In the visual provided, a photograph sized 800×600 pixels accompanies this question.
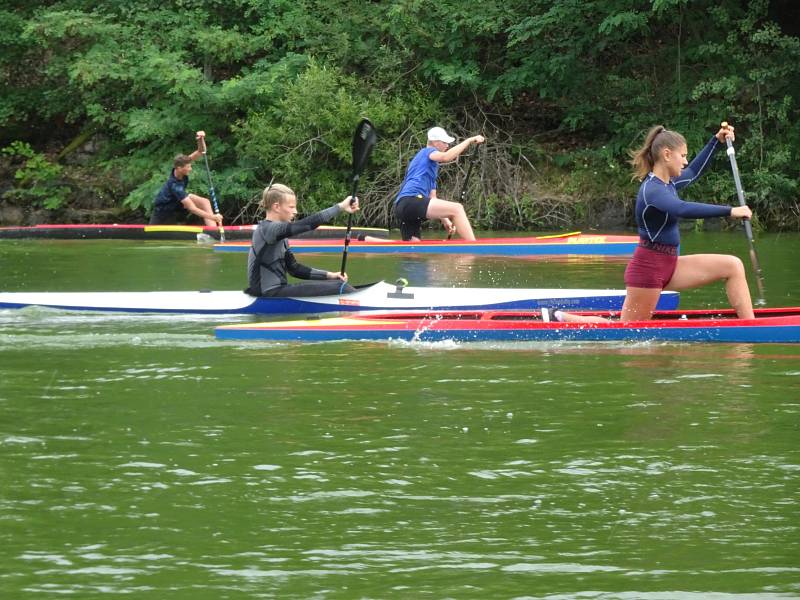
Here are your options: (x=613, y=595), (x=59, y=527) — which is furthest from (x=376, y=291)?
(x=613, y=595)

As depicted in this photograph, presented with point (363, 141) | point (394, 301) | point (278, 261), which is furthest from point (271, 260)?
point (363, 141)

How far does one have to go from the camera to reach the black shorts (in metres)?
16.4

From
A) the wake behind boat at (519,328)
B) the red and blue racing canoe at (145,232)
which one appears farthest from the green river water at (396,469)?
the red and blue racing canoe at (145,232)

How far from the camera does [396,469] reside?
6.11 metres

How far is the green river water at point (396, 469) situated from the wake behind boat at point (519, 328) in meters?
0.11

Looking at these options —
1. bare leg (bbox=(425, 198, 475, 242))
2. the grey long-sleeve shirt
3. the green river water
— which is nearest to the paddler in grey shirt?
the grey long-sleeve shirt

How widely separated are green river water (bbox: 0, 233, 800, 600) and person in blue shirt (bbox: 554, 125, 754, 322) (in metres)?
0.33

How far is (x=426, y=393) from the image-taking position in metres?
7.88

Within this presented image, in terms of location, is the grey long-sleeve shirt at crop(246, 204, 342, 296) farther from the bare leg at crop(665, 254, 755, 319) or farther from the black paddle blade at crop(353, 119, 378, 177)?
the bare leg at crop(665, 254, 755, 319)

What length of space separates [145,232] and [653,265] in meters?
12.7

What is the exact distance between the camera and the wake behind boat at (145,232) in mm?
20016

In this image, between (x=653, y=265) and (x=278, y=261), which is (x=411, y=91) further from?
(x=653, y=265)

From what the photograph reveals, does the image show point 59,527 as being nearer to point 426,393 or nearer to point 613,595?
point 613,595

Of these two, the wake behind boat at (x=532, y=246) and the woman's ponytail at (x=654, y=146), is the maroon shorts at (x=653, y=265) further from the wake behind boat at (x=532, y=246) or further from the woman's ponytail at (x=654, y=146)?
the wake behind boat at (x=532, y=246)
